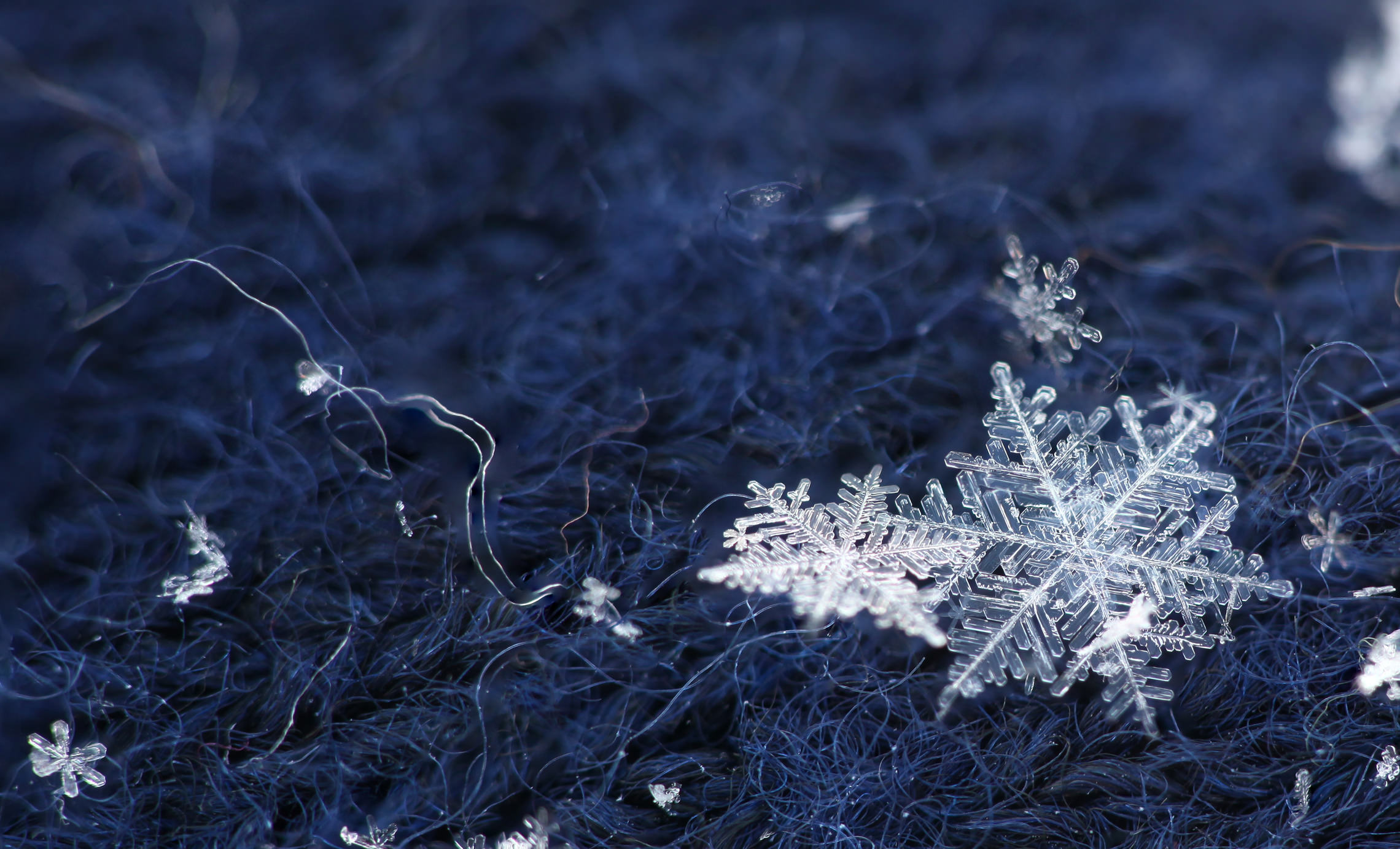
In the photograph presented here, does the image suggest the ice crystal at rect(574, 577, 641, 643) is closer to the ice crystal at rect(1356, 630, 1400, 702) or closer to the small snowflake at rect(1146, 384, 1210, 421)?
the small snowflake at rect(1146, 384, 1210, 421)

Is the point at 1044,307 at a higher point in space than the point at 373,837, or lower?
higher

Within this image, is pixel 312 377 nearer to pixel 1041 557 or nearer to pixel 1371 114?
pixel 1041 557

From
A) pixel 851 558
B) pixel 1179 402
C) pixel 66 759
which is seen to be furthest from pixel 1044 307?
pixel 66 759

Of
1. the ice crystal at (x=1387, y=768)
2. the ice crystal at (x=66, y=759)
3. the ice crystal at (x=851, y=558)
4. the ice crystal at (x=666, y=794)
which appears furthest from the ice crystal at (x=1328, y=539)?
the ice crystal at (x=66, y=759)

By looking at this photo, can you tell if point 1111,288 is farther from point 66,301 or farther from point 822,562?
point 66,301

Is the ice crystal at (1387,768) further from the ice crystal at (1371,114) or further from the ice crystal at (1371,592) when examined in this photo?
the ice crystal at (1371,114)

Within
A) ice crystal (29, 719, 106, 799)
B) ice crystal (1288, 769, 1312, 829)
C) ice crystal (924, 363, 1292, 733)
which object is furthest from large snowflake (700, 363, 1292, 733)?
ice crystal (29, 719, 106, 799)
